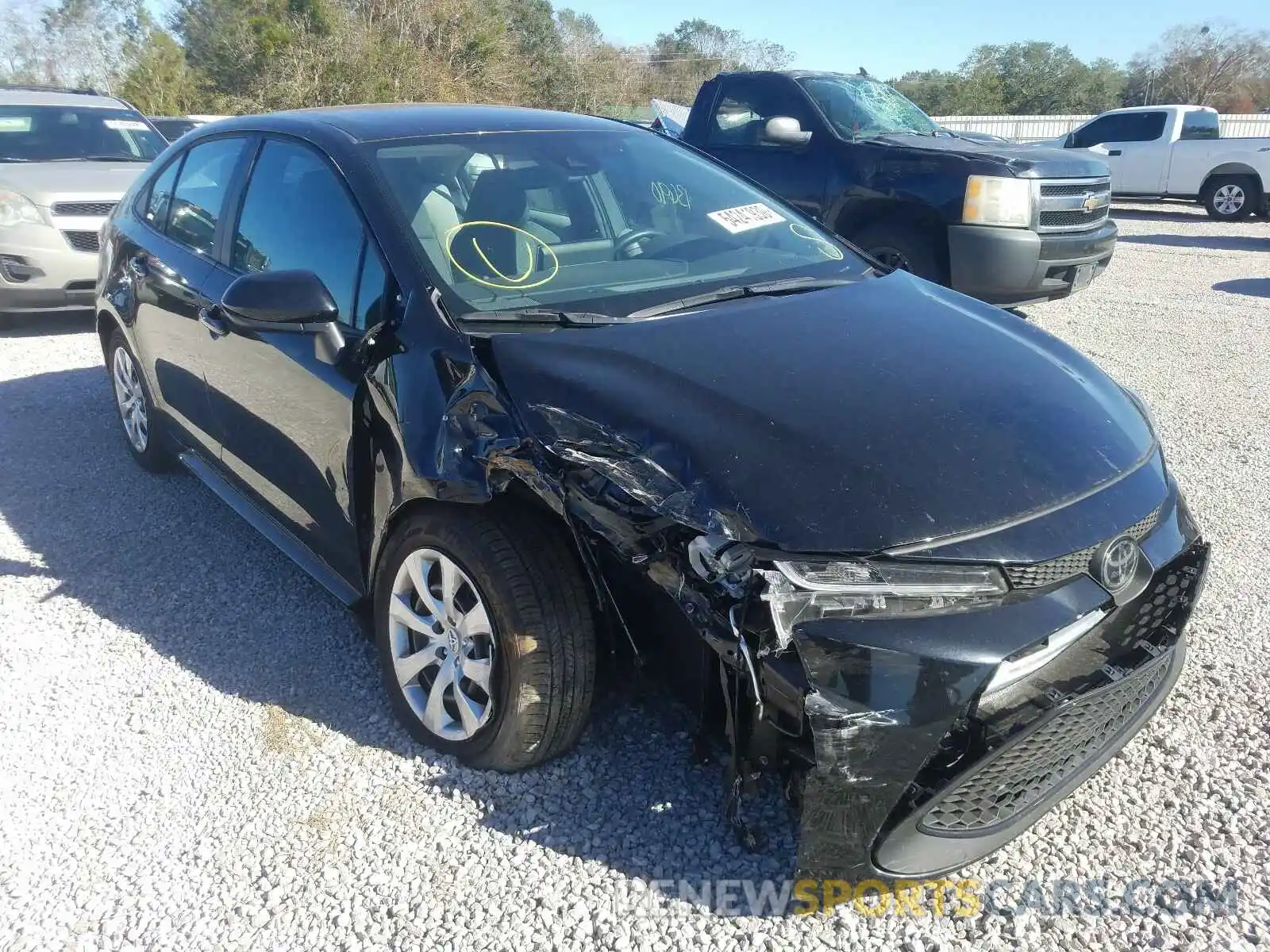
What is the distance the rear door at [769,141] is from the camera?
7.12 meters

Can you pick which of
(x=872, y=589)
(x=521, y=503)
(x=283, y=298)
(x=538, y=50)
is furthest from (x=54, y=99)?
(x=538, y=50)

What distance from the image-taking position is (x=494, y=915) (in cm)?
214

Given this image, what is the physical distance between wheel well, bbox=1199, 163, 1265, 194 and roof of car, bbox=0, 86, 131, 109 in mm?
14552

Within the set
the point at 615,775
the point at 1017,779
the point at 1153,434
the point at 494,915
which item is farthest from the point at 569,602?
the point at 1153,434

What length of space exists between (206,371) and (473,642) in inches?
71.7

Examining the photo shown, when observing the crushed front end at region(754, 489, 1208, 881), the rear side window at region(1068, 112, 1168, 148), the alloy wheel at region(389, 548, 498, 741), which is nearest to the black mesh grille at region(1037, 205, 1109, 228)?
the crushed front end at region(754, 489, 1208, 881)

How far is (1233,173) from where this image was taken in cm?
1429

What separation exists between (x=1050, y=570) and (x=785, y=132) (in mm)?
5754

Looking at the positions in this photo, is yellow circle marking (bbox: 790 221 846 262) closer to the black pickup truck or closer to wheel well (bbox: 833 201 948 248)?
the black pickup truck

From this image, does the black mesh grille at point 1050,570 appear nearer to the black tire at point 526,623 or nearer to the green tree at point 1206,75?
the black tire at point 526,623

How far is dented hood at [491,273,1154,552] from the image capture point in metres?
1.99

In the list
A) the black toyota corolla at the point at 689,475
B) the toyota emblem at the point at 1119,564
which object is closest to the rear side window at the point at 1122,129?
the black toyota corolla at the point at 689,475

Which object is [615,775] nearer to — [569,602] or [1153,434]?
[569,602]

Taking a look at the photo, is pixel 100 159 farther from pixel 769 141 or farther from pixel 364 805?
pixel 364 805
